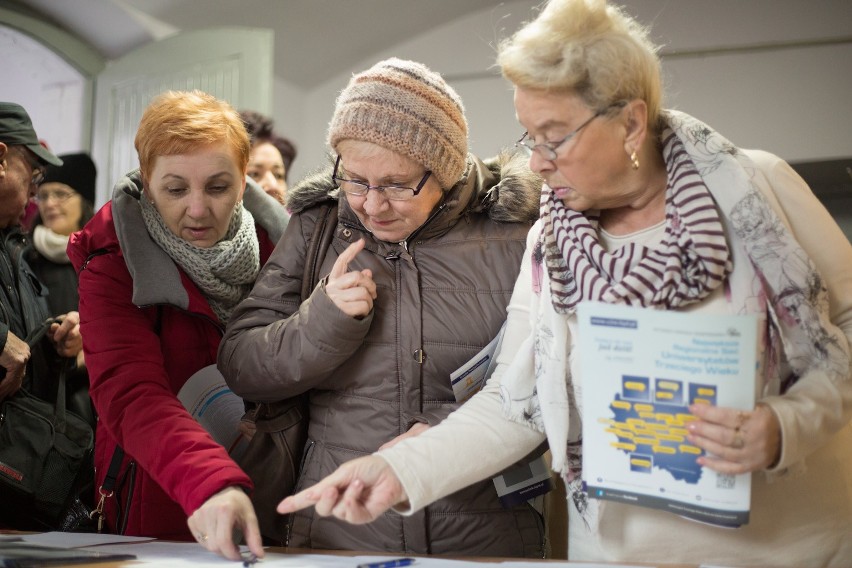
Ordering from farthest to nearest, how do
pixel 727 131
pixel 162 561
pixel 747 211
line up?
1. pixel 727 131
2. pixel 162 561
3. pixel 747 211

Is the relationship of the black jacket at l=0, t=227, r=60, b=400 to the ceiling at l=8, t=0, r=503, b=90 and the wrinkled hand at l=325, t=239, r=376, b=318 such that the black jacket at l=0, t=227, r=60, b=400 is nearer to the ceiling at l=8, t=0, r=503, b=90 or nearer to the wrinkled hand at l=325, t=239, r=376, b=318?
the wrinkled hand at l=325, t=239, r=376, b=318

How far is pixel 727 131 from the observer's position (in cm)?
540

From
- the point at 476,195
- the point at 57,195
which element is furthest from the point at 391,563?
the point at 57,195

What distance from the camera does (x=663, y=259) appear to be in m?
1.29

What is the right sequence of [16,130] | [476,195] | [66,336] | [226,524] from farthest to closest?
[66,336] < [16,130] < [476,195] < [226,524]

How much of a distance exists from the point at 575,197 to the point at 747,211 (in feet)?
0.86

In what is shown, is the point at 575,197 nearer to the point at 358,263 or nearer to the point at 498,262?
the point at 498,262

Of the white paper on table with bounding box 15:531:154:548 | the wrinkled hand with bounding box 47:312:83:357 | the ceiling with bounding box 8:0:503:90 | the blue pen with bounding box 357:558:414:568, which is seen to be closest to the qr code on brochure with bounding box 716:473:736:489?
the blue pen with bounding box 357:558:414:568

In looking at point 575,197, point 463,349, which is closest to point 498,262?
point 463,349

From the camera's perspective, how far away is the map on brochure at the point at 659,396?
3.87 feet

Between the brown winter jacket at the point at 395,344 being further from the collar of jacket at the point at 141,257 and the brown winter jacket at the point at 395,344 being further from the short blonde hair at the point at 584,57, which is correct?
the short blonde hair at the point at 584,57

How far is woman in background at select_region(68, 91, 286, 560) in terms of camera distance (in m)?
1.74

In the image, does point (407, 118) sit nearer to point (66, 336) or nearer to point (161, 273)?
point (161, 273)

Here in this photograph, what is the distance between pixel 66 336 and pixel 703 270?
1.77 meters
